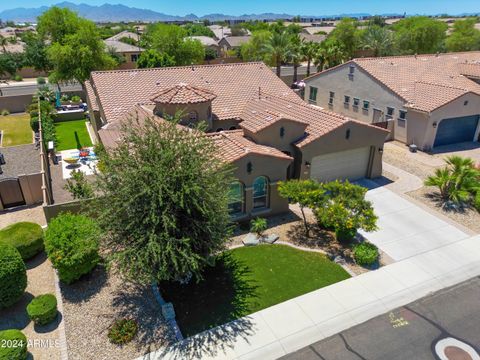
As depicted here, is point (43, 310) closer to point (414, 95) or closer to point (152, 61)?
point (414, 95)

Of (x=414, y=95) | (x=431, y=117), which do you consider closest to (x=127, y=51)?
(x=414, y=95)

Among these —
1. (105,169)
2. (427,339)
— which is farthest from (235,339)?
(105,169)

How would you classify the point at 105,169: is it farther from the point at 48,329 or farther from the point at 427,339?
the point at 427,339

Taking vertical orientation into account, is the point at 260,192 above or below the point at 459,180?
below

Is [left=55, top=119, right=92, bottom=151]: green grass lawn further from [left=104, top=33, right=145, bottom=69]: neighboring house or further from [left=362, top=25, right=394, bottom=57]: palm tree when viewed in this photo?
[left=362, top=25, right=394, bottom=57]: palm tree

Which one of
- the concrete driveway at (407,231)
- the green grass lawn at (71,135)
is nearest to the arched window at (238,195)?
the concrete driveway at (407,231)

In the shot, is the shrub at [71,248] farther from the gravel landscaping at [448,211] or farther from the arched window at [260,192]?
the gravel landscaping at [448,211]
